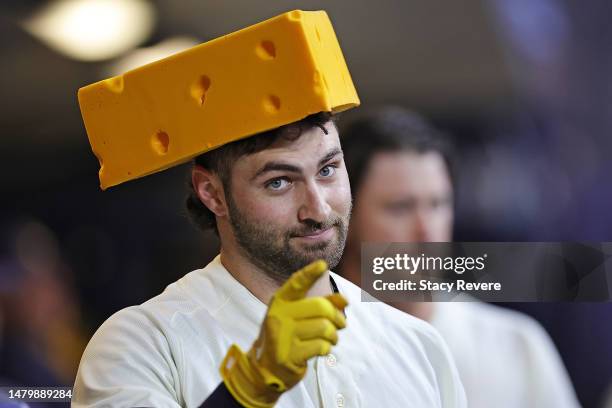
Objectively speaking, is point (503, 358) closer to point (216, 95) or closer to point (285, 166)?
point (285, 166)

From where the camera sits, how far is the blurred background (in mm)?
2469

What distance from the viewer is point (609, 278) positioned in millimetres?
2475

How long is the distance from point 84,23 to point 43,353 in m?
0.86

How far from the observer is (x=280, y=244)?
2064 mm

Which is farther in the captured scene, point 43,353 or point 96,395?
point 43,353

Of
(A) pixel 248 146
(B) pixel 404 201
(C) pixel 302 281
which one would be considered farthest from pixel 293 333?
(B) pixel 404 201

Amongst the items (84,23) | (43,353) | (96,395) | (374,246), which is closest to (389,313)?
(374,246)

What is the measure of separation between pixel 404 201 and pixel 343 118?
252 mm

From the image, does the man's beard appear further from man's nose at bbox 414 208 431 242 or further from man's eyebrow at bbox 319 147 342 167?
man's nose at bbox 414 208 431 242

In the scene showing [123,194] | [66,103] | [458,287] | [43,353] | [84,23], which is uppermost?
[84,23]

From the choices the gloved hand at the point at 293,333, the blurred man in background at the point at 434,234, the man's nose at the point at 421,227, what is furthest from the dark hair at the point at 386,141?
the gloved hand at the point at 293,333

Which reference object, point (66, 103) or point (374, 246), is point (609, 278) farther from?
point (66, 103)

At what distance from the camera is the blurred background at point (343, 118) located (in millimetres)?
2469

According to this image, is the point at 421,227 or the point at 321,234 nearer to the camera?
the point at 321,234
